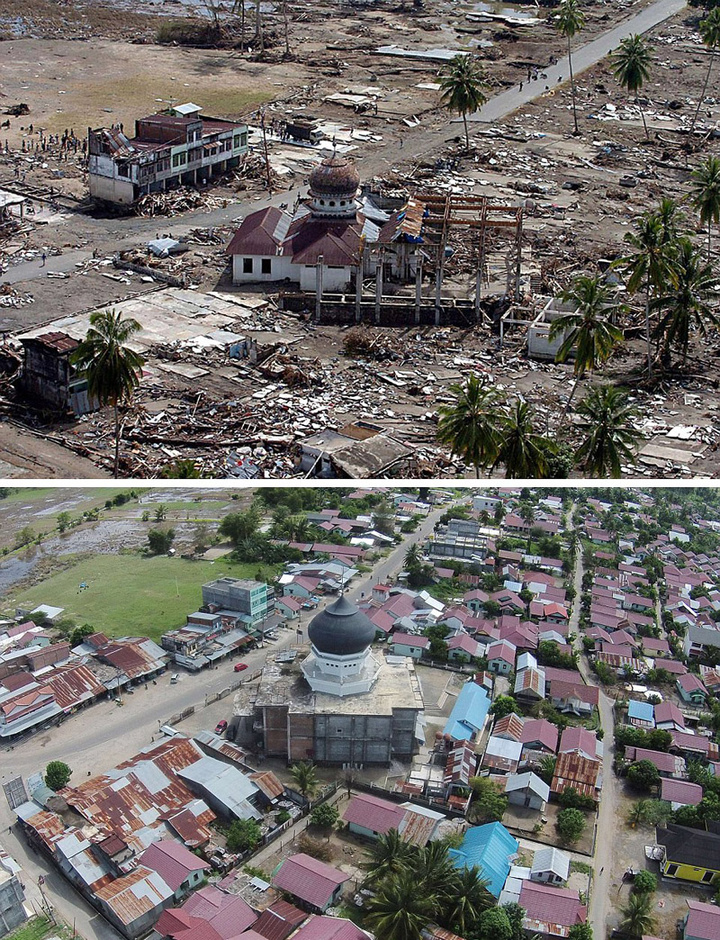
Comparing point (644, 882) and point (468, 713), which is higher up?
point (468, 713)

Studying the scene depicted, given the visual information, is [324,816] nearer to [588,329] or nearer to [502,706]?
[502,706]

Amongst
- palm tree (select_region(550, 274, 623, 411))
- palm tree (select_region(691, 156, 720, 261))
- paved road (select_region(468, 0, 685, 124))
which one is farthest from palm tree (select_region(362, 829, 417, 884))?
paved road (select_region(468, 0, 685, 124))

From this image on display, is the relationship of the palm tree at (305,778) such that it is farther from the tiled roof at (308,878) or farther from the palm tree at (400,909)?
the palm tree at (400,909)

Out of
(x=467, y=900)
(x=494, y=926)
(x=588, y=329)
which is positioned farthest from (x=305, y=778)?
(x=588, y=329)

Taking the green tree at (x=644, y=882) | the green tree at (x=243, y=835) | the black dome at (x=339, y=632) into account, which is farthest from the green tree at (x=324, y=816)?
the green tree at (x=644, y=882)

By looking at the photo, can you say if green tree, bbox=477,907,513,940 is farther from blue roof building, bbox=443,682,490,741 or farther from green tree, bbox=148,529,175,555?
green tree, bbox=148,529,175,555

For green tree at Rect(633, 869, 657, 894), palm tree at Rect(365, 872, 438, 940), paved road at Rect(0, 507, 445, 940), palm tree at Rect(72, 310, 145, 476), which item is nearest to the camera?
palm tree at Rect(365, 872, 438, 940)
